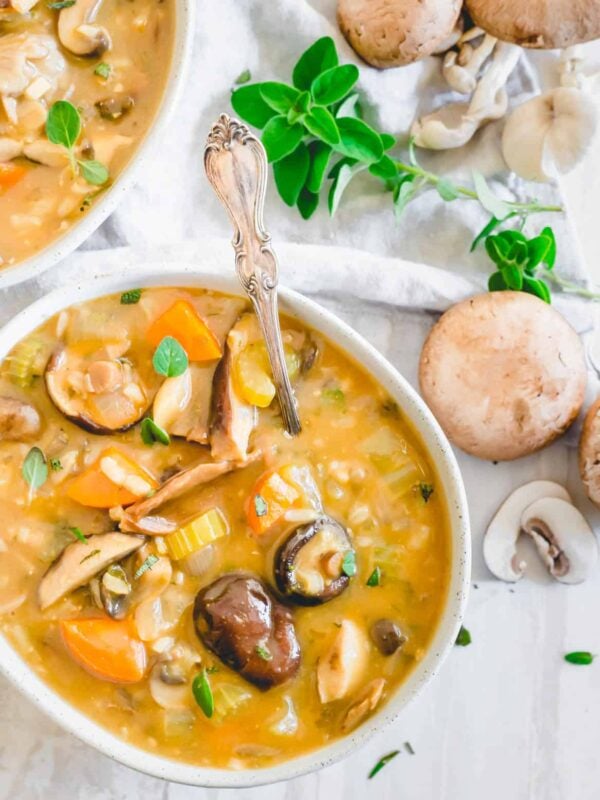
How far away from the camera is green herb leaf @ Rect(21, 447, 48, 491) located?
2.75 meters

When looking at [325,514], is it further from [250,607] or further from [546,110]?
[546,110]

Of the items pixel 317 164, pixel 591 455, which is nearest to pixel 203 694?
pixel 591 455

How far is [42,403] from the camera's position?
2799 mm

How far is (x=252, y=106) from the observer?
3.14m

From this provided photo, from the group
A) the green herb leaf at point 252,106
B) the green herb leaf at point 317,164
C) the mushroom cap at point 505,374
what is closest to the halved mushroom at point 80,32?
the green herb leaf at point 252,106

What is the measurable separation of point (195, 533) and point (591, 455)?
1.20 metres

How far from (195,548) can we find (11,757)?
994 mm

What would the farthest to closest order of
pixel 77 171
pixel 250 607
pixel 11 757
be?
pixel 11 757 → pixel 77 171 → pixel 250 607

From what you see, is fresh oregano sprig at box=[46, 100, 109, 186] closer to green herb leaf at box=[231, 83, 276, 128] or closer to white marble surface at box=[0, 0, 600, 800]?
white marble surface at box=[0, 0, 600, 800]

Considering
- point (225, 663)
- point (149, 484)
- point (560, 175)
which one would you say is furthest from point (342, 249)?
A: point (225, 663)

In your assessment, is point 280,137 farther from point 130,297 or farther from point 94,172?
point 130,297

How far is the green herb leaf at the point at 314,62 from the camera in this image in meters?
3.12

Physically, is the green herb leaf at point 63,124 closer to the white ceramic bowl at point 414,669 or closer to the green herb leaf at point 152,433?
the white ceramic bowl at point 414,669

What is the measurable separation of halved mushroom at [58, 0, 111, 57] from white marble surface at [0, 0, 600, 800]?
15.4 inches
